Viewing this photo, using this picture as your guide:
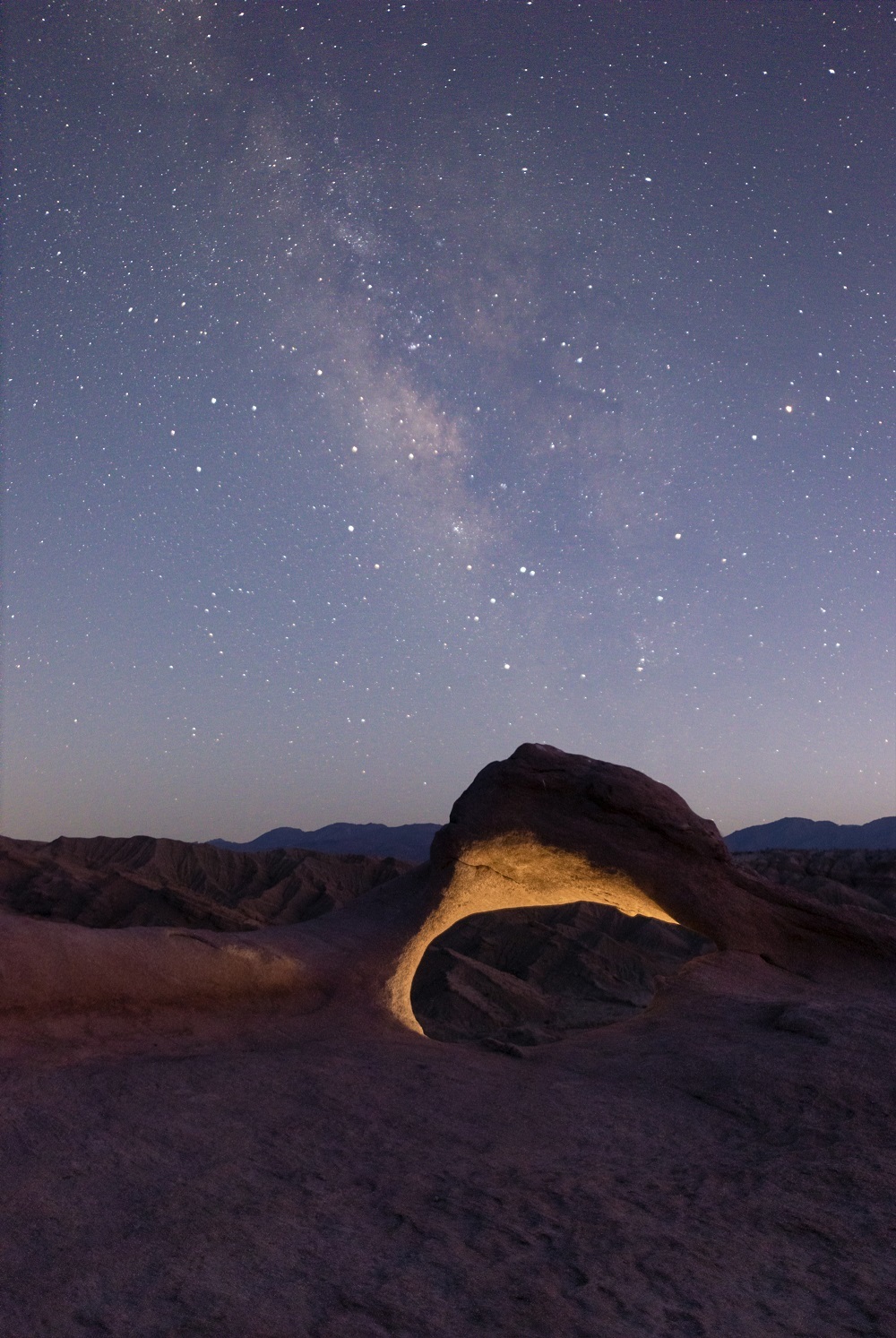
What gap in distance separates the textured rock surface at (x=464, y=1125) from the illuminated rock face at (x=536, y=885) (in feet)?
0.09

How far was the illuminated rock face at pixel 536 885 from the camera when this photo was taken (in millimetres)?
6145

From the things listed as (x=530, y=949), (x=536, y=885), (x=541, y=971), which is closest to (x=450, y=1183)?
(x=536, y=885)

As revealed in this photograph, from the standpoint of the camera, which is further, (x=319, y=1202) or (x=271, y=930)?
(x=271, y=930)

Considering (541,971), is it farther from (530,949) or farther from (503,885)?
(503,885)

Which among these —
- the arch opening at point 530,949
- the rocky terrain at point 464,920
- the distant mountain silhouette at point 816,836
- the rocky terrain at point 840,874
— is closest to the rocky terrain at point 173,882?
the rocky terrain at point 464,920

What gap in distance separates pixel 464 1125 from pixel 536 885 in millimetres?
3821

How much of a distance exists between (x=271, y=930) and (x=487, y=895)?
219cm

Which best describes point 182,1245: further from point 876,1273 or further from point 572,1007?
point 572,1007

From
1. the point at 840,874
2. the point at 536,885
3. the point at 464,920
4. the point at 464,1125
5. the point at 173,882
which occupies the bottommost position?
the point at 464,920

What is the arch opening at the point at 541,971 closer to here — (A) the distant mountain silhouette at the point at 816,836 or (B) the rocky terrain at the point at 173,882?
(B) the rocky terrain at the point at 173,882

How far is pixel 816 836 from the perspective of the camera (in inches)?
4181

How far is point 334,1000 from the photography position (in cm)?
629

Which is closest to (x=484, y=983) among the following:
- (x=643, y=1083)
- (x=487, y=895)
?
(x=487, y=895)

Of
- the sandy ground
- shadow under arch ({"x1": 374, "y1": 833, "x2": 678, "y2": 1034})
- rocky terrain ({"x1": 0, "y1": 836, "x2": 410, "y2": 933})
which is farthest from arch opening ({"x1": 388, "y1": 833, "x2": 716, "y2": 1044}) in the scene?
rocky terrain ({"x1": 0, "y1": 836, "x2": 410, "y2": 933})
